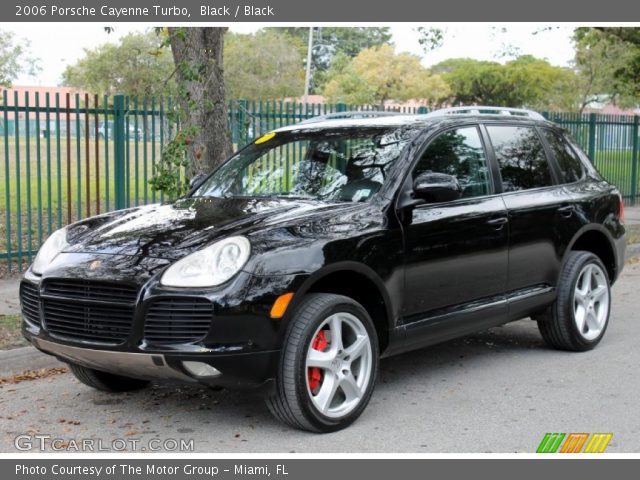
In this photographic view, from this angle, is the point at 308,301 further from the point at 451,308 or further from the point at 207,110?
the point at 207,110

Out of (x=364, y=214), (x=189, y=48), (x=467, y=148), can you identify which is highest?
(x=189, y=48)

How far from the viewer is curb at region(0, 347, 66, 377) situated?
20.6 feet

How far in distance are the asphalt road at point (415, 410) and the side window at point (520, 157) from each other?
1.36m

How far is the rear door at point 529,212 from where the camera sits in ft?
20.6

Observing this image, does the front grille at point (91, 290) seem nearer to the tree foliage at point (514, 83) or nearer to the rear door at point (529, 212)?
the rear door at point (529, 212)

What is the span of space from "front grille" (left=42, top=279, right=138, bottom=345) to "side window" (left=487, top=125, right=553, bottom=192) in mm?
3000

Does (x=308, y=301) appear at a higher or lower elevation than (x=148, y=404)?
higher

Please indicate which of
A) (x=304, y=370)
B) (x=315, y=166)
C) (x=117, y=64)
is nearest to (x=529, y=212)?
(x=315, y=166)

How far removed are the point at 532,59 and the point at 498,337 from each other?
2295 inches

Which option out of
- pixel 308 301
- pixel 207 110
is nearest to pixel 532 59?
pixel 207 110

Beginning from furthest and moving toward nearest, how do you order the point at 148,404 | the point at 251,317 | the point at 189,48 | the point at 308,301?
the point at 189,48, the point at 148,404, the point at 308,301, the point at 251,317

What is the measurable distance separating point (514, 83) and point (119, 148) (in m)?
50.6

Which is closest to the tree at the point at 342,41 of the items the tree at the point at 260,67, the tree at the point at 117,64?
the tree at the point at 260,67

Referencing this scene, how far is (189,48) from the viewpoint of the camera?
8633mm
